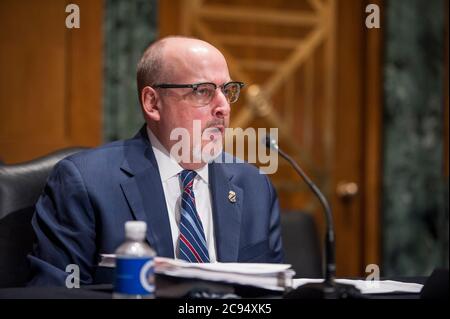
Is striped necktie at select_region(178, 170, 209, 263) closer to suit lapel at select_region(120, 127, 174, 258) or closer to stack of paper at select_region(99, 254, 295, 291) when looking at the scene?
suit lapel at select_region(120, 127, 174, 258)

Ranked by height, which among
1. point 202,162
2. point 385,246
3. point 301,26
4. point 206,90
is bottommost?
point 385,246

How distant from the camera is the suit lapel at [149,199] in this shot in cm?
199

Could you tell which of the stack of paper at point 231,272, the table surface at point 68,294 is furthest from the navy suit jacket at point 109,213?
the stack of paper at point 231,272

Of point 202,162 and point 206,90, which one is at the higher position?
point 206,90

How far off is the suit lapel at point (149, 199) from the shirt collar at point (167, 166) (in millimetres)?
26

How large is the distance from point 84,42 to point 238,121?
897mm

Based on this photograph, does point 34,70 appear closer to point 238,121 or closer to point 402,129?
point 238,121

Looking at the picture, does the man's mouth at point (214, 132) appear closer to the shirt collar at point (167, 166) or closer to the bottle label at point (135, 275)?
the shirt collar at point (167, 166)

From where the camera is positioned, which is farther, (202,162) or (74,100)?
(74,100)

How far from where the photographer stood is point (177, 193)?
82.3 inches

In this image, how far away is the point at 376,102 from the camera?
3.99m
